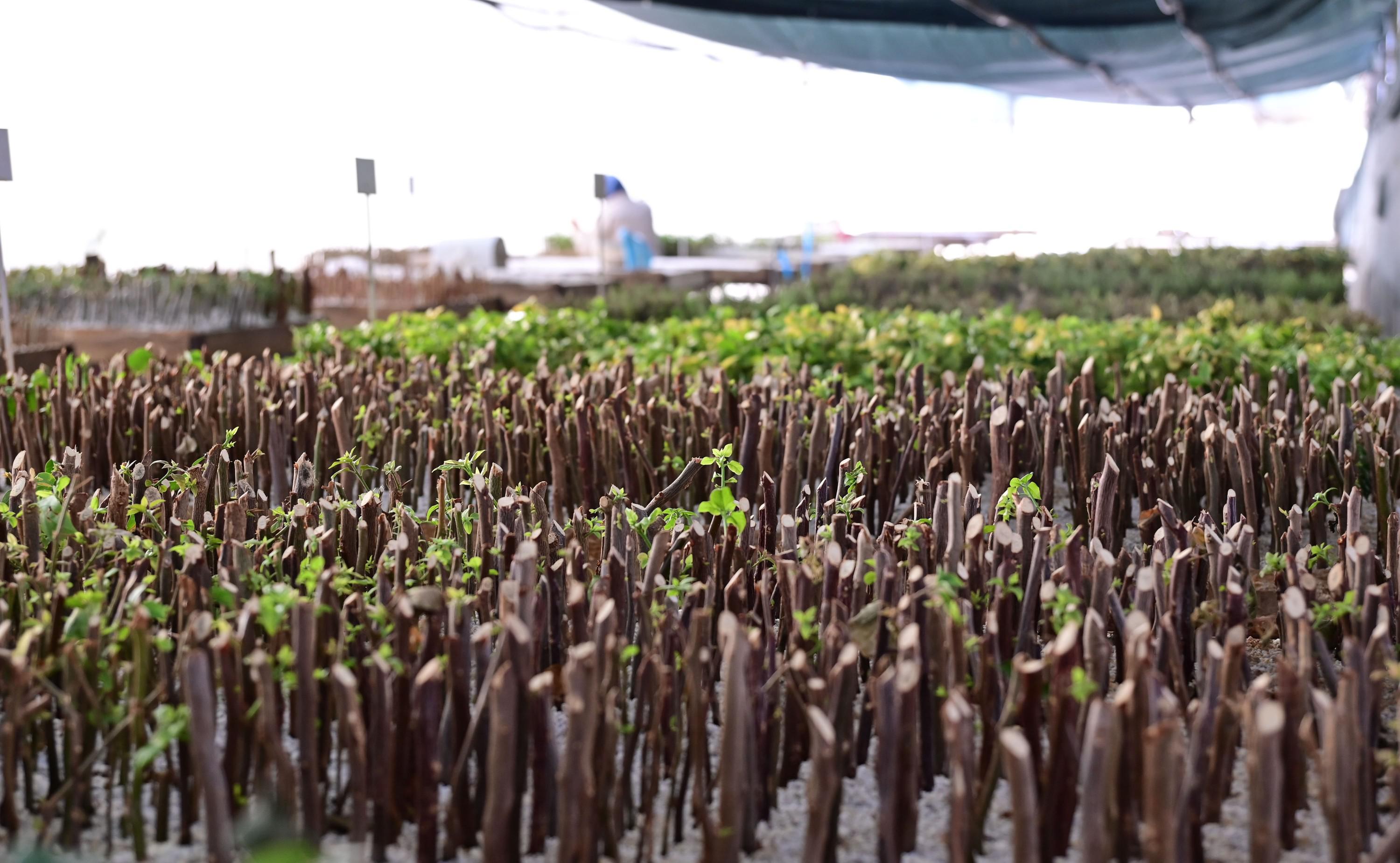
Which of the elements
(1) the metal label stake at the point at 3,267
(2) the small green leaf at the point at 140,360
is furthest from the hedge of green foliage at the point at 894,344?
(1) the metal label stake at the point at 3,267

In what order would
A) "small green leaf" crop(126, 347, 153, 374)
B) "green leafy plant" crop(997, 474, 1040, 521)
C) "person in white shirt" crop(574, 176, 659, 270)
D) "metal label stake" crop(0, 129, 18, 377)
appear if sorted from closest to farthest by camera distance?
"green leafy plant" crop(997, 474, 1040, 521) < "metal label stake" crop(0, 129, 18, 377) < "small green leaf" crop(126, 347, 153, 374) < "person in white shirt" crop(574, 176, 659, 270)

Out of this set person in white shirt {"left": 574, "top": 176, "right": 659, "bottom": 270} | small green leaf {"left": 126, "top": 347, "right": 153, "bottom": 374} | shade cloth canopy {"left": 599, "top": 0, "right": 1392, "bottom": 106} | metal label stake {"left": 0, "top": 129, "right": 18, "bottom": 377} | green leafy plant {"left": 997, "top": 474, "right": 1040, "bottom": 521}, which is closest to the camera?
green leafy plant {"left": 997, "top": 474, "right": 1040, "bottom": 521}

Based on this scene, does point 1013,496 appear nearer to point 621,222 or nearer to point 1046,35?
point 621,222

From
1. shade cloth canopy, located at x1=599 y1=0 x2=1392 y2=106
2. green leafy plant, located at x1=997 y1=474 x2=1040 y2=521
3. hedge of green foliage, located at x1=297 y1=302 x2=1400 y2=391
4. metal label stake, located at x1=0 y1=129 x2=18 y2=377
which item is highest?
shade cloth canopy, located at x1=599 y1=0 x2=1392 y2=106

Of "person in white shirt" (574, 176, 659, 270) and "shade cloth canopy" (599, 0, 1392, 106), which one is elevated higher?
"shade cloth canopy" (599, 0, 1392, 106)

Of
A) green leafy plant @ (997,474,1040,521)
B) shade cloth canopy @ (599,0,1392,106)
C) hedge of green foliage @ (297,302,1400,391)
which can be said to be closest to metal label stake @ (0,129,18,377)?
hedge of green foliage @ (297,302,1400,391)

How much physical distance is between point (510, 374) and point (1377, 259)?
840 cm

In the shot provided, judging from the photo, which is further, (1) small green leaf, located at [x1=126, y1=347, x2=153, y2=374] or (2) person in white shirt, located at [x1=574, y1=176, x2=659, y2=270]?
(2) person in white shirt, located at [x1=574, y1=176, x2=659, y2=270]

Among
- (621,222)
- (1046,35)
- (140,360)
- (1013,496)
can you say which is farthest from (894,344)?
(1046,35)

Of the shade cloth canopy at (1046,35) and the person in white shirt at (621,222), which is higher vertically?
the shade cloth canopy at (1046,35)

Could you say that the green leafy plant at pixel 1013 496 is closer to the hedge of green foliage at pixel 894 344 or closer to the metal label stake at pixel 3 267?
the hedge of green foliage at pixel 894 344

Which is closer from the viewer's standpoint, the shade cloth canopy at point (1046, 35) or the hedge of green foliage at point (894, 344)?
the hedge of green foliage at point (894, 344)

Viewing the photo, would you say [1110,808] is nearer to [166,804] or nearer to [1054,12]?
[166,804]

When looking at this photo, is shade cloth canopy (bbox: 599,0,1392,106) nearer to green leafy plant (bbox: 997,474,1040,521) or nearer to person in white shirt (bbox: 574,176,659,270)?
person in white shirt (bbox: 574,176,659,270)
